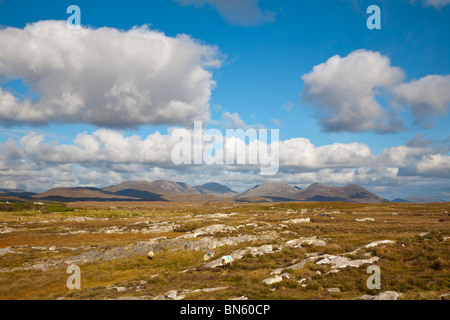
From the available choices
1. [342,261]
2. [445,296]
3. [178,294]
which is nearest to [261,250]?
[342,261]

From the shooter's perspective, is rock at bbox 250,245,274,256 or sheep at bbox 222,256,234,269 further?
rock at bbox 250,245,274,256

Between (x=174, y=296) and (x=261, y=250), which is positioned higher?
(x=174, y=296)

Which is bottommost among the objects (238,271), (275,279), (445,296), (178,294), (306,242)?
(306,242)

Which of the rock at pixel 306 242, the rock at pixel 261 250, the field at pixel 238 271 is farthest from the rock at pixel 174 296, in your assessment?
the rock at pixel 306 242

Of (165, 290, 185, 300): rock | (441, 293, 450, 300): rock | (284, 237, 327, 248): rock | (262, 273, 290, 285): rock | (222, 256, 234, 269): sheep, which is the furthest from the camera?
(284, 237, 327, 248): rock

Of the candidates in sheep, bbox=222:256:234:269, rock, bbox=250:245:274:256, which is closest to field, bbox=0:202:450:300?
rock, bbox=250:245:274:256

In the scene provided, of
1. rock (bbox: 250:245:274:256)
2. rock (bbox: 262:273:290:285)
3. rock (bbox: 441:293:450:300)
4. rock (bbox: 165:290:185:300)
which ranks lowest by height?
rock (bbox: 250:245:274:256)

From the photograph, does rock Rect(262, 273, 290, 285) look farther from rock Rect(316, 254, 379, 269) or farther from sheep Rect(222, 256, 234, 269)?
sheep Rect(222, 256, 234, 269)

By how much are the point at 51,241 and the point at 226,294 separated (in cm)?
5499

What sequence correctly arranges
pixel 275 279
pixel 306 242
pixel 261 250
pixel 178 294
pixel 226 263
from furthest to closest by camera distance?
pixel 306 242, pixel 261 250, pixel 226 263, pixel 275 279, pixel 178 294

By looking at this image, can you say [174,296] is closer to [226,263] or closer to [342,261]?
[226,263]

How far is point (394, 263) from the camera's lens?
23609mm

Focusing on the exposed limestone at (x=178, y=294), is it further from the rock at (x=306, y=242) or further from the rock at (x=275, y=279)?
the rock at (x=306, y=242)
